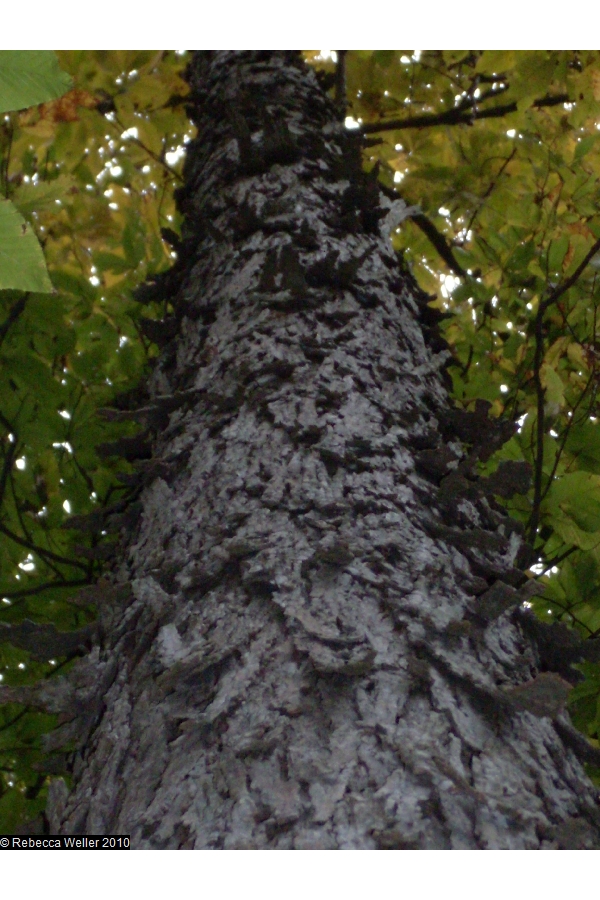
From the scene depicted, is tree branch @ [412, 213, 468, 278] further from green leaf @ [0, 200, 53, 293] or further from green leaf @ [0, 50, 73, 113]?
green leaf @ [0, 200, 53, 293]

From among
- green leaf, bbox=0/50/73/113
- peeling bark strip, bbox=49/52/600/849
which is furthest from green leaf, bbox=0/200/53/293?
peeling bark strip, bbox=49/52/600/849

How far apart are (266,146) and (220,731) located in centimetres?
129

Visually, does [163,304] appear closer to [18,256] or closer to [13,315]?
[13,315]

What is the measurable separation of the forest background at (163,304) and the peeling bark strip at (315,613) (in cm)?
13

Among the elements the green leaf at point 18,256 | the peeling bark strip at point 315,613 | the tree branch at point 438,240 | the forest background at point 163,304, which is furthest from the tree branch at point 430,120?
the green leaf at point 18,256

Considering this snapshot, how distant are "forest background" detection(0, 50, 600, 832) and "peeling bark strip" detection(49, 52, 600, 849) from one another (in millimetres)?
128

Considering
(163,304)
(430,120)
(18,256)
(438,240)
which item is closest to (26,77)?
(18,256)

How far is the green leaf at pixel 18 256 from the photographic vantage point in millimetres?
534

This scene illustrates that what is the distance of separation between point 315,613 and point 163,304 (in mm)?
1288

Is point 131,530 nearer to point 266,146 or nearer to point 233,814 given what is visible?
point 233,814

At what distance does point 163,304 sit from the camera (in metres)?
1.86

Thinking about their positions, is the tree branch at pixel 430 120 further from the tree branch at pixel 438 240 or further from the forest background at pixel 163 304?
the tree branch at pixel 438 240
